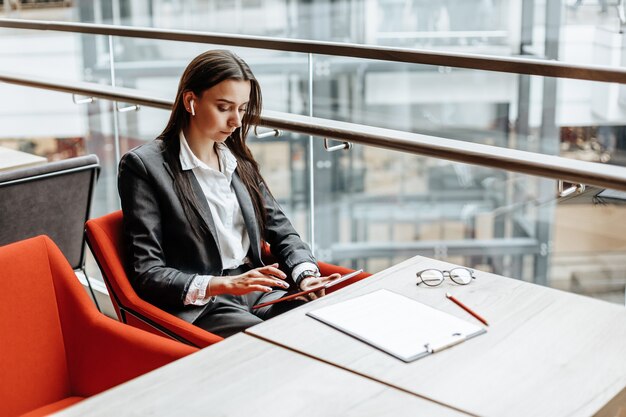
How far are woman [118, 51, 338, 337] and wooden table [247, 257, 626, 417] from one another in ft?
1.12

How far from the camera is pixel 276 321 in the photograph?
1.81 m

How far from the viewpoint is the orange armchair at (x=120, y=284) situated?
2.09m

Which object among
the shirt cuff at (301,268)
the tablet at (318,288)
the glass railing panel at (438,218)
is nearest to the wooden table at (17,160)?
the shirt cuff at (301,268)

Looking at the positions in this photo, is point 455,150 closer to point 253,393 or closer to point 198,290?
point 198,290

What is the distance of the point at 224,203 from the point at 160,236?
0.68ft

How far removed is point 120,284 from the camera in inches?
85.5

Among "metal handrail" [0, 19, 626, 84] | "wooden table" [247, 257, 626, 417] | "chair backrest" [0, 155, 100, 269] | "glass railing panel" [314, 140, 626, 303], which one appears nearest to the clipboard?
"wooden table" [247, 257, 626, 417]

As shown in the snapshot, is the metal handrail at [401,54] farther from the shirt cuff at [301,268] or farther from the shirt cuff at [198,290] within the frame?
the shirt cuff at [198,290]

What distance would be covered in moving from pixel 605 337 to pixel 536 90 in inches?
531

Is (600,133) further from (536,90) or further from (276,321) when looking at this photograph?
(276,321)

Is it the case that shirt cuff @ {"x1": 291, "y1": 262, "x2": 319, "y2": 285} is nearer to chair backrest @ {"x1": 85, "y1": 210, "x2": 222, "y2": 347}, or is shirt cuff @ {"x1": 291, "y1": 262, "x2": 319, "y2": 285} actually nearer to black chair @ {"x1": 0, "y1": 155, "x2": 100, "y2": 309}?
chair backrest @ {"x1": 85, "y1": 210, "x2": 222, "y2": 347}

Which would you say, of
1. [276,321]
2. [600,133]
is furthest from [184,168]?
[600,133]

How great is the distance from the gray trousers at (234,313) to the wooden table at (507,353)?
1.10ft

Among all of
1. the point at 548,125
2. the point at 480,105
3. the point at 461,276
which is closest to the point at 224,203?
the point at 461,276
